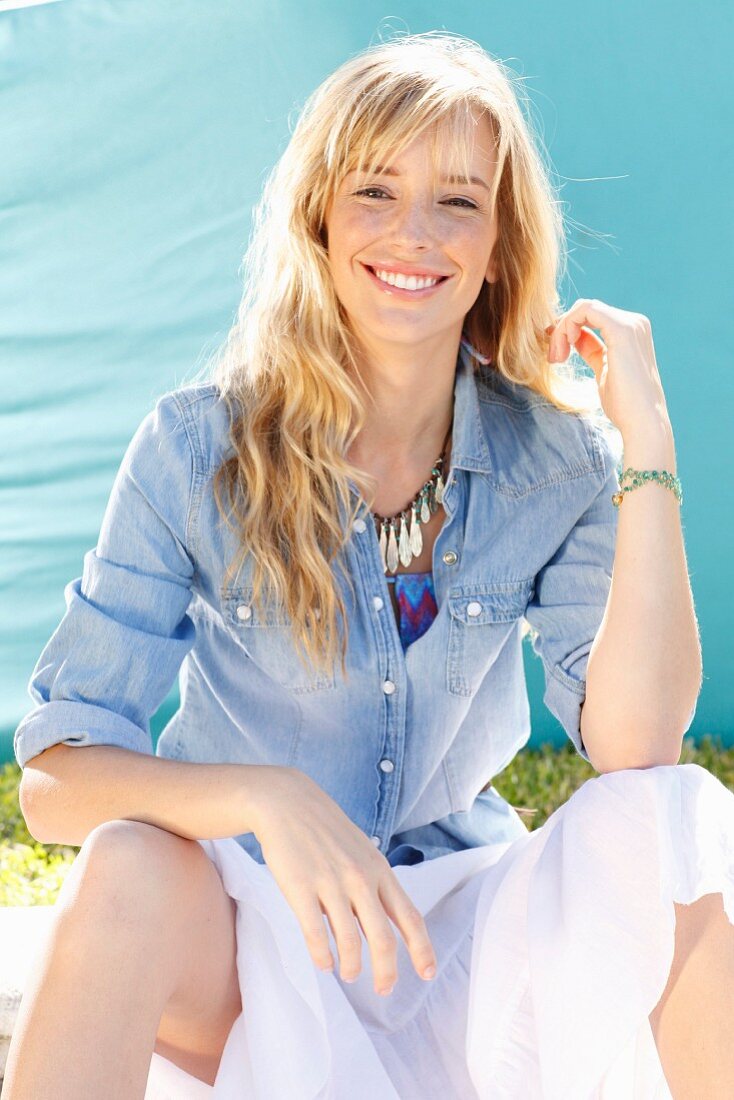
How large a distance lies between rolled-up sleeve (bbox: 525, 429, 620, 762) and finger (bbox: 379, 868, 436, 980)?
43cm

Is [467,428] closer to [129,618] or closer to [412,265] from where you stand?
[412,265]

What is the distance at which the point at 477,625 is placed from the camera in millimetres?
1722

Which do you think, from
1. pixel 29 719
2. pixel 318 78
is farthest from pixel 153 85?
pixel 29 719

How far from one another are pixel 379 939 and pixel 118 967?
233 millimetres

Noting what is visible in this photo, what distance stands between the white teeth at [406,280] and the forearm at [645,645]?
0.33m

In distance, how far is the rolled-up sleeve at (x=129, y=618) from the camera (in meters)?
1.49

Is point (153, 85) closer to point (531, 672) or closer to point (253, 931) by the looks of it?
point (531, 672)

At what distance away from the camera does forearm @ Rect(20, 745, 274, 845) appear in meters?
1.31

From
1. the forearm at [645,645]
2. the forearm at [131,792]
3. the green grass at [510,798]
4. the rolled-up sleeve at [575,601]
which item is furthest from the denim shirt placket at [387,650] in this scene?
the green grass at [510,798]

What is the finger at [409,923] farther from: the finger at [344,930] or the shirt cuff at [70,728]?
the shirt cuff at [70,728]

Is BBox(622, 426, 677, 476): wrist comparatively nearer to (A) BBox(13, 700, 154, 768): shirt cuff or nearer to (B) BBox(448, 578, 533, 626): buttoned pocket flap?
(B) BBox(448, 578, 533, 626): buttoned pocket flap

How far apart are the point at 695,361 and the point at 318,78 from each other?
983 millimetres

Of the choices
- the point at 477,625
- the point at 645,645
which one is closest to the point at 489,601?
the point at 477,625

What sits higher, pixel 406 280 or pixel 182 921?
pixel 406 280
